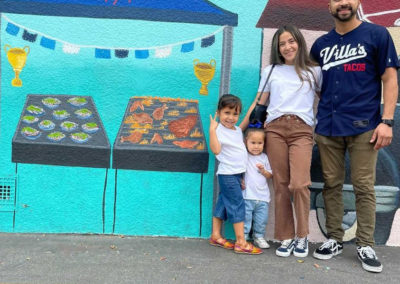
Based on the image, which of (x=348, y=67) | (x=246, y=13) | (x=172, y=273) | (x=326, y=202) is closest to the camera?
(x=172, y=273)

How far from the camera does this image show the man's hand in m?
3.16

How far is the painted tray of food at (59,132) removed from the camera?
3830mm

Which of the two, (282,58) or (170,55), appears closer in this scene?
(282,58)

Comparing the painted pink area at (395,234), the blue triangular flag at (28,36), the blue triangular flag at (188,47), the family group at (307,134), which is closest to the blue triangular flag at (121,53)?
the blue triangular flag at (188,47)

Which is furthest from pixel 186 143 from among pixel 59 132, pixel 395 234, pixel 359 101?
pixel 395 234

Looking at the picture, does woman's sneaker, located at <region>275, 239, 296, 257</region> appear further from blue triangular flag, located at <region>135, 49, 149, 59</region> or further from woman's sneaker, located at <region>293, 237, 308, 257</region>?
blue triangular flag, located at <region>135, 49, 149, 59</region>

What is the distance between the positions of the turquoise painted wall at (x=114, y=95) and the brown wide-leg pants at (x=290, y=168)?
57 centimetres

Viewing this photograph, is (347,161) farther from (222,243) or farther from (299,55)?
(222,243)

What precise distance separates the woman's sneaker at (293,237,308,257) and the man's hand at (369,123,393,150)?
3.32 feet

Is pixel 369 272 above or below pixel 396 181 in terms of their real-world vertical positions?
below

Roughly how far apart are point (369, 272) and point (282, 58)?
191 centimetres

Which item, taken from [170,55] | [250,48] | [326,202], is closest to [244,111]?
[250,48]

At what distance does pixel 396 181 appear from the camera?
388 cm

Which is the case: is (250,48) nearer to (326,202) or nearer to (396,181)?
(326,202)
